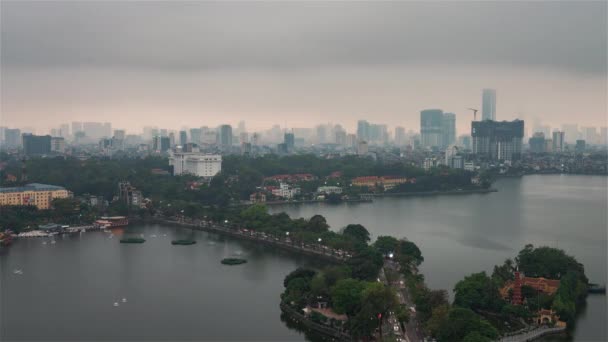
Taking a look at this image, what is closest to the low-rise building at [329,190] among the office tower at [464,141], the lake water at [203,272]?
the lake water at [203,272]

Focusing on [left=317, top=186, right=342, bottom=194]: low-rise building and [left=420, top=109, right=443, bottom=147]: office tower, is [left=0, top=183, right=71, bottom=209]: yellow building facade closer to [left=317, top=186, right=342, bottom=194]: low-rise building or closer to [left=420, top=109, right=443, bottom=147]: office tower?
[left=317, top=186, right=342, bottom=194]: low-rise building

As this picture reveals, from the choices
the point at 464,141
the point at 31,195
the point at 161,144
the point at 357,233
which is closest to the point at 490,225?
the point at 357,233

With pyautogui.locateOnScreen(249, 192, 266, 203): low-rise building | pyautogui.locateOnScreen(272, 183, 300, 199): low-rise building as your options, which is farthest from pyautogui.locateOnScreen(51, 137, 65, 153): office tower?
pyautogui.locateOnScreen(249, 192, 266, 203): low-rise building

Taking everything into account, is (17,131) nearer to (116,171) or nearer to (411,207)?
(116,171)

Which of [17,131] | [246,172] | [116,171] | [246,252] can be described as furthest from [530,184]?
[17,131]

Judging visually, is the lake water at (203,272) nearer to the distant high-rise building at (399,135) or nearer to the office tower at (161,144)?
the office tower at (161,144)
